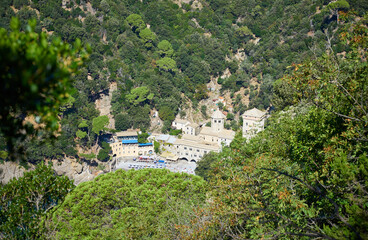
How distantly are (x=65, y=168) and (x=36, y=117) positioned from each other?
40102mm

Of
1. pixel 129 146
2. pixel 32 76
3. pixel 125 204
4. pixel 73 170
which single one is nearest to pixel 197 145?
pixel 129 146

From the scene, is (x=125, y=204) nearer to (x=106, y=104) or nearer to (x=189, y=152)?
(x=189, y=152)

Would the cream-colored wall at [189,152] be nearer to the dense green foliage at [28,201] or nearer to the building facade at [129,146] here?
the building facade at [129,146]

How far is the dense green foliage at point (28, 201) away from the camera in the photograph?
8781 mm

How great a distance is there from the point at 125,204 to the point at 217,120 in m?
27.1

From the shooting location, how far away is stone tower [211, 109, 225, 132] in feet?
132

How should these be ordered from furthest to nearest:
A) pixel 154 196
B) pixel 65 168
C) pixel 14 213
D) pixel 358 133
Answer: pixel 65 168 → pixel 154 196 → pixel 14 213 → pixel 358 133

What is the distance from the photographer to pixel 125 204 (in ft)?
48.6

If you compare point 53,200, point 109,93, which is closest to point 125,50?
point 109,93

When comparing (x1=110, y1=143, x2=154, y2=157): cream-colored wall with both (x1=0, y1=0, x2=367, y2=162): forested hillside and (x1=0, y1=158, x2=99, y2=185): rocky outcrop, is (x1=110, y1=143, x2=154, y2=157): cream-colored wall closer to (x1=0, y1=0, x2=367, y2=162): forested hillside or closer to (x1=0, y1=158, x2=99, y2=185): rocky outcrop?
(x1=0, y1=0, x2=367, y2=162): forested hillside

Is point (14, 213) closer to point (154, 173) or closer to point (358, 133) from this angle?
point (154, 173)

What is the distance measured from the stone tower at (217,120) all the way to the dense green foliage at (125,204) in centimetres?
2416

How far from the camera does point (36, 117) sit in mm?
3154

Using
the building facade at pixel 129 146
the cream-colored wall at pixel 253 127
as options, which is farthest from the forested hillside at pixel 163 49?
the cream-colored wall at pixel 253 127
